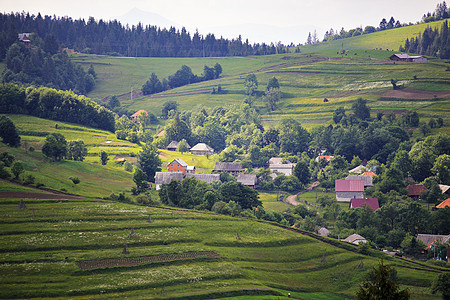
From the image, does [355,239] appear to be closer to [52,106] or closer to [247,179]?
[247,179]

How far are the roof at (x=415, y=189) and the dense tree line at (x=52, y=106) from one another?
115 meters

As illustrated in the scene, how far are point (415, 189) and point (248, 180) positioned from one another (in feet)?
159

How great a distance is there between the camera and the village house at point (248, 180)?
504 ft

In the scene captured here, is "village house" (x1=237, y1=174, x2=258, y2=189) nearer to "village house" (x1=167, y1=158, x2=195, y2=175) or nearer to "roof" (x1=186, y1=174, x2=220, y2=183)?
"roof" (x1=186, y1=174, x2=220, y2=183)

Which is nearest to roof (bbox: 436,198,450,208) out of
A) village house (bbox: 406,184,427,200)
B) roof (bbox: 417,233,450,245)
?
village house (bbox: 406,184,427,200)

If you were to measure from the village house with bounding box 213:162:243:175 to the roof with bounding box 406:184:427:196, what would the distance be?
188ft

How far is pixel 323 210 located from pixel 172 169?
54.5m

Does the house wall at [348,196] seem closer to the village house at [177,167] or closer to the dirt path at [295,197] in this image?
the dirt path at [295,197]

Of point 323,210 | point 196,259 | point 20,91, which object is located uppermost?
point 20,91

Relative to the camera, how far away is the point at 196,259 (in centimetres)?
7562

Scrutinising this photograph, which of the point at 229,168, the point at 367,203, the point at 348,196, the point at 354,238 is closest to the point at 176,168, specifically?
the point at 229,168

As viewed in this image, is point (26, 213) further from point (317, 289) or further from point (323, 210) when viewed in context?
point (323, 210)

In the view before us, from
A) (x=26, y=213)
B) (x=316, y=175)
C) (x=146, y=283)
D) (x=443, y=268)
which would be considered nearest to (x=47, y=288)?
(x=146, y=283)

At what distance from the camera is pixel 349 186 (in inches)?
5482
